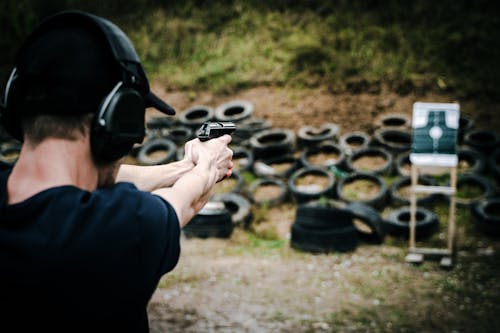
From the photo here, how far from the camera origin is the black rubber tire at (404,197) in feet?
25.8

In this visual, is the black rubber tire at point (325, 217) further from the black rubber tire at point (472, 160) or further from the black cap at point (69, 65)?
the black cap at point (69, 65)

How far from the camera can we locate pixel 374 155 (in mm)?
9406

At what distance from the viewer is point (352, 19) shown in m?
13.3

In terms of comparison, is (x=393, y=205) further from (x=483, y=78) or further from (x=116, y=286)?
(x=116, y=286)

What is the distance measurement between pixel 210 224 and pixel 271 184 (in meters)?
2.03

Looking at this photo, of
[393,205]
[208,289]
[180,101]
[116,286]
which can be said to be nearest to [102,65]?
[116,286]

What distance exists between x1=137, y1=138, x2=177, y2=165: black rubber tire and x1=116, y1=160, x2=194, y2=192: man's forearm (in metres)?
7.66

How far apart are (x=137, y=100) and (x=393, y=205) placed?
723 cm

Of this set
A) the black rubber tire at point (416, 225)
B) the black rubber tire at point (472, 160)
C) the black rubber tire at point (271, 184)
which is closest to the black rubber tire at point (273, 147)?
the black rubber tire at point (271, 184)

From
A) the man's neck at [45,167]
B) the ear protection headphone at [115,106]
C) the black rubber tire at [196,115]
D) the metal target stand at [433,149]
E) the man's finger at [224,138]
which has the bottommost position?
the black rubber tire at [196,115]

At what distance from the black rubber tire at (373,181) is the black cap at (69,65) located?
23.1 ft

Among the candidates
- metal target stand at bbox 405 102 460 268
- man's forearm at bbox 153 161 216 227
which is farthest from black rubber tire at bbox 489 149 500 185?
man's forearm at bbox 153 161 216 227

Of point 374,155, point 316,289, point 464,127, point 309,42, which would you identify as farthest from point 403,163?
point 309,42

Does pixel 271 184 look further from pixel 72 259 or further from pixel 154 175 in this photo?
pixel 72 259
